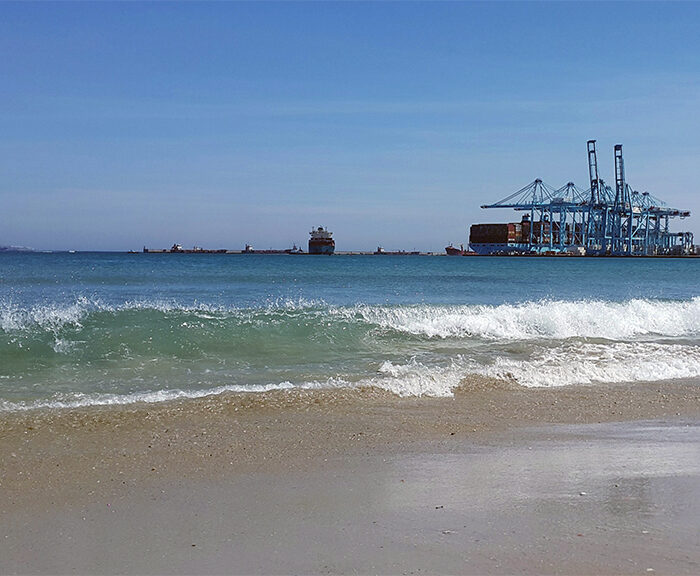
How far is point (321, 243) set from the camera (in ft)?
385

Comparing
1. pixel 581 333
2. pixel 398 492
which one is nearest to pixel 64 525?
pixel 398 492

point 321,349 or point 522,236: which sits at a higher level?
point 522,236

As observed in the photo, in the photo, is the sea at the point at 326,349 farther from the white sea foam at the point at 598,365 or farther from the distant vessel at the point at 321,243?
the distant vessel at the point at 321,243

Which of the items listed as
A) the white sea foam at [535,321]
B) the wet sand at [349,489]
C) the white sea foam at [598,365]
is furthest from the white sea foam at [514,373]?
the white sea foam at [535,321]

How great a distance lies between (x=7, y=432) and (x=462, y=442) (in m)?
4.14

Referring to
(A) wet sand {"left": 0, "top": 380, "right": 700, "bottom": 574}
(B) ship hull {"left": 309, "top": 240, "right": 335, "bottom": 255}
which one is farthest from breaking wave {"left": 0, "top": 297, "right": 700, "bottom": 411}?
(B) ship hull {"left": 309, "top": 240, "right": 335, "bottom": 255}

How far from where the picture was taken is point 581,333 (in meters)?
14.4

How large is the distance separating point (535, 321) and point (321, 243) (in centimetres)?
10300

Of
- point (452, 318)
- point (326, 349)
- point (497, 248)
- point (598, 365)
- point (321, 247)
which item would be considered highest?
point (321, 247)

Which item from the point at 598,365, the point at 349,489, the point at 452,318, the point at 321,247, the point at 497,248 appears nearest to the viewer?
the point at 349,489

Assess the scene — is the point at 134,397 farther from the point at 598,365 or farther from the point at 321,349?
the point at 598,365

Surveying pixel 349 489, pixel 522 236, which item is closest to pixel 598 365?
pixel 349 489

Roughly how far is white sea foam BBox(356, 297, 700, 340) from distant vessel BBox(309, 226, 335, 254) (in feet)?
333

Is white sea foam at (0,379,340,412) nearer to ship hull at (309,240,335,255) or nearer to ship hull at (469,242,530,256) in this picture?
ship hull at (469,242,530,256)
